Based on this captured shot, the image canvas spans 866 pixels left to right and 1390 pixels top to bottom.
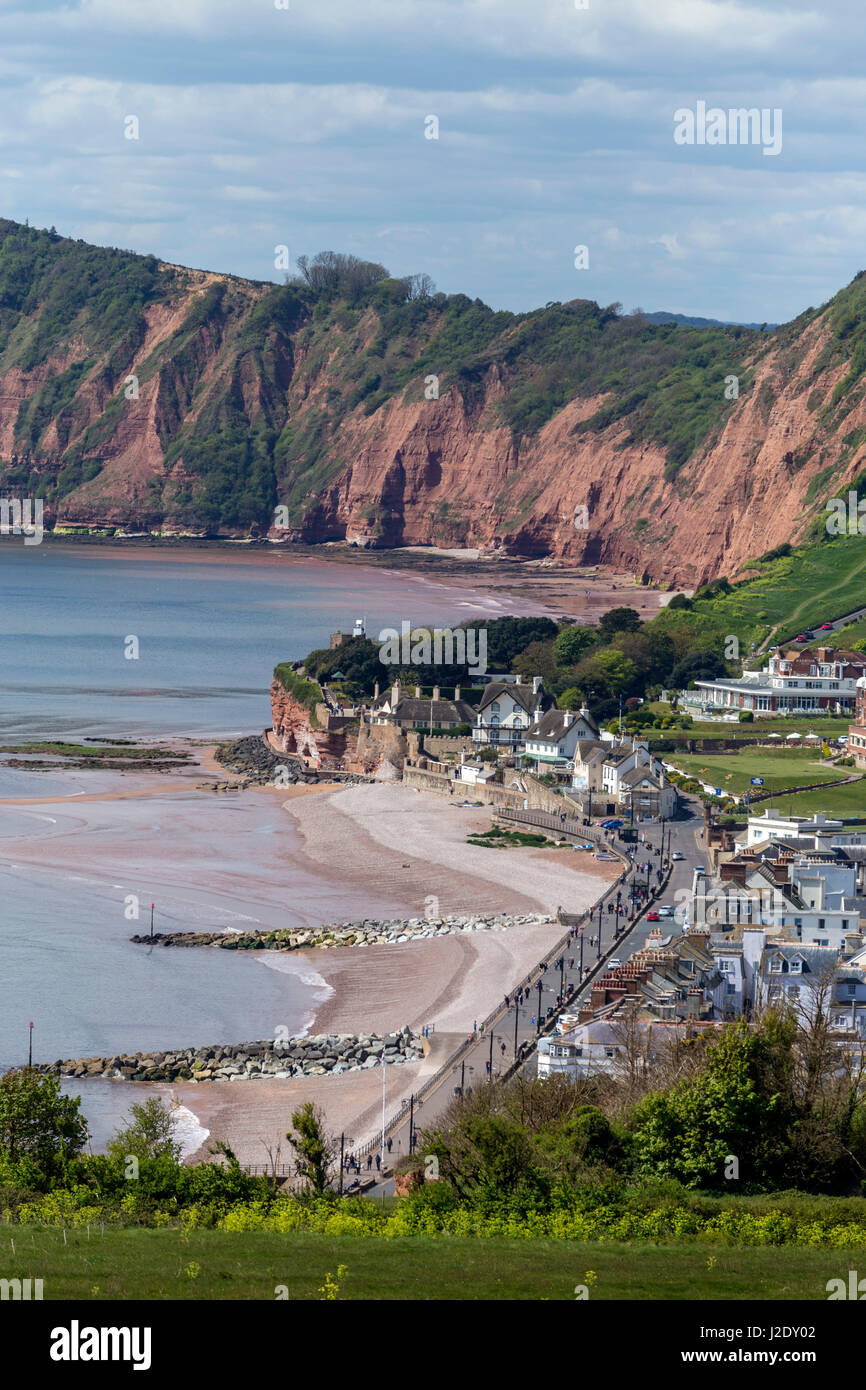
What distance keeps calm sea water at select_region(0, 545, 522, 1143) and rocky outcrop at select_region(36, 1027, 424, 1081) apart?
0.83m

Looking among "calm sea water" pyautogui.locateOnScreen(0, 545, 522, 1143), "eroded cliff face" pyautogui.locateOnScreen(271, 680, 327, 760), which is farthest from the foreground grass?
"eroded cliff face" pyautogui.locateOnScreen(271, 680, 327, 760)

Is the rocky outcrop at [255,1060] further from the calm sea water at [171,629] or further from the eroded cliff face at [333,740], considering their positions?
the calm sea water at [171,629]

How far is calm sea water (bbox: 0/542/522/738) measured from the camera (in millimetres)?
94500

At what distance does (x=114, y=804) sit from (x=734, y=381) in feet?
347

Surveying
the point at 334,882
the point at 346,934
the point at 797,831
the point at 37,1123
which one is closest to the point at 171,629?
the point at 334,882

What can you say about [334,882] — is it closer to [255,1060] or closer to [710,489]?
[255,1060]

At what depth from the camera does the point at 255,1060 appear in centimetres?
3547

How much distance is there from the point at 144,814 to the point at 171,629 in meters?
70.6

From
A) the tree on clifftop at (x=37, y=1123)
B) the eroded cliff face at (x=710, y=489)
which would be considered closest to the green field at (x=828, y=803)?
the tree on clifftop at (x=37, y=1123)

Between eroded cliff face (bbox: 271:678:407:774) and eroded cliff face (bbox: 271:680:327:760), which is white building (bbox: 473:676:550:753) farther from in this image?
eroded cliff face (bbox: 271:680:327:760)

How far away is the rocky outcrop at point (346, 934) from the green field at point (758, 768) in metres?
16.7

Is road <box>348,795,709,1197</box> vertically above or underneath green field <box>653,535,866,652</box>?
underneath

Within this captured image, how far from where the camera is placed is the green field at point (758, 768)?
63.2 meters

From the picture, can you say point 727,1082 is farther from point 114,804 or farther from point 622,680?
point 622,680
